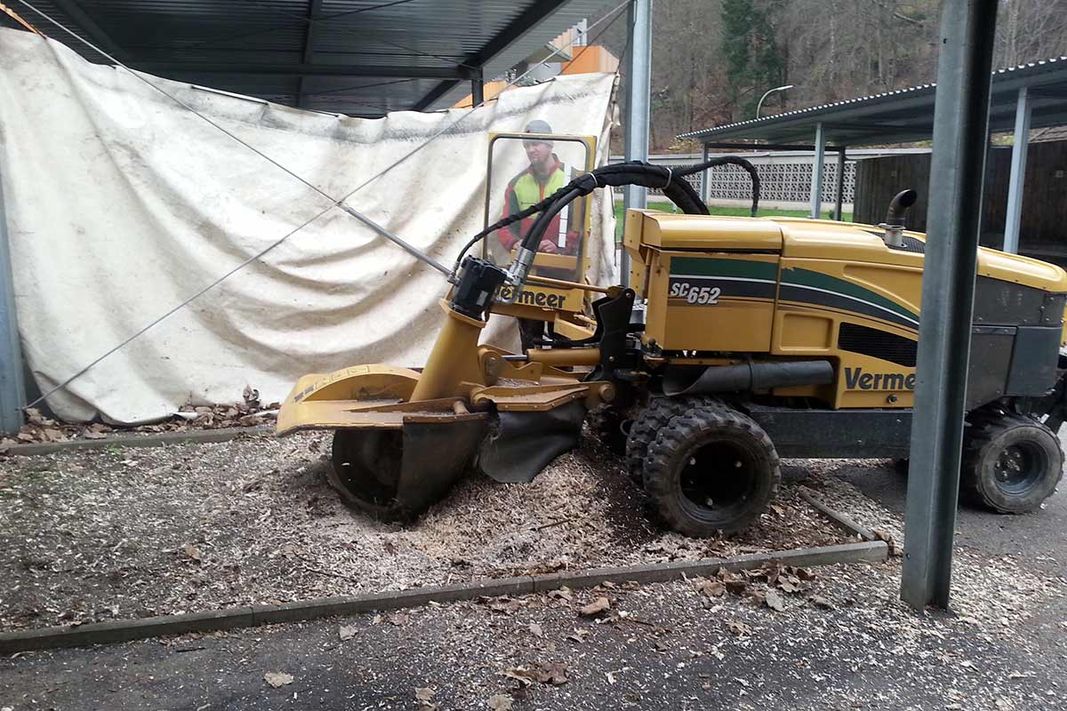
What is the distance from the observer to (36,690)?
3510 millimetres

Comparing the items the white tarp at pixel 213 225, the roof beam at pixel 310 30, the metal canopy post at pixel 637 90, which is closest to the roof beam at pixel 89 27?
the roof beam at pixel 310 30

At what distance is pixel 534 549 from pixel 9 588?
248cm

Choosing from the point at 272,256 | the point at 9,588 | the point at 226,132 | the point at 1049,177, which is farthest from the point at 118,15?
the point at 1049,177

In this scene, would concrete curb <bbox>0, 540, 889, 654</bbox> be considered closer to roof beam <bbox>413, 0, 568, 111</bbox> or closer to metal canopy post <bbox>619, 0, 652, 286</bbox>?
metal canopy post <bbox>619, 0, 652, 286</bbox>

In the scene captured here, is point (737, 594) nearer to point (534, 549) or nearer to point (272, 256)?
point (534, 549)

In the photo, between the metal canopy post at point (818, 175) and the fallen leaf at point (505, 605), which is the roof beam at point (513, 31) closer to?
the fallen leaf at point (505, 605)

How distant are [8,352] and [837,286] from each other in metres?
5.62

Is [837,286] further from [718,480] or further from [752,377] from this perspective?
[718,480]

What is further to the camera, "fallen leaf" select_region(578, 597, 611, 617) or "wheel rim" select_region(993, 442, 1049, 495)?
"wheel rim" select_region(993, 442, 1049, 495)

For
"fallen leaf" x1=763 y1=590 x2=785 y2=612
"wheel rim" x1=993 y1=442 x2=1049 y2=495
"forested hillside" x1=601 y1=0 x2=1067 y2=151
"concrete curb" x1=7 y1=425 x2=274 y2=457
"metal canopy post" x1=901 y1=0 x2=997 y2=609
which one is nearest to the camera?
"metal canopy post" x1=901 y1=0 x2=997 y2=609

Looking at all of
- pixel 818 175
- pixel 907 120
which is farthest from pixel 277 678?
pixel 907 120

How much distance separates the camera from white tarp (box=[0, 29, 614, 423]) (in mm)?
6734

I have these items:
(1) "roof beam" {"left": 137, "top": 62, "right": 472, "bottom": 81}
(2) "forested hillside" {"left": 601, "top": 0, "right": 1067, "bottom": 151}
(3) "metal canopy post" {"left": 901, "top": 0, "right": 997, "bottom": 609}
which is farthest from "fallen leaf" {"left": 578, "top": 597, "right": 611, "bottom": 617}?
(2) "forested hillside" {"left": 601, "top": 0, "right": 1067, "bottom": 151}

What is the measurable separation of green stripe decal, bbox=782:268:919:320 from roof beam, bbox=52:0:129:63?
829 cm
